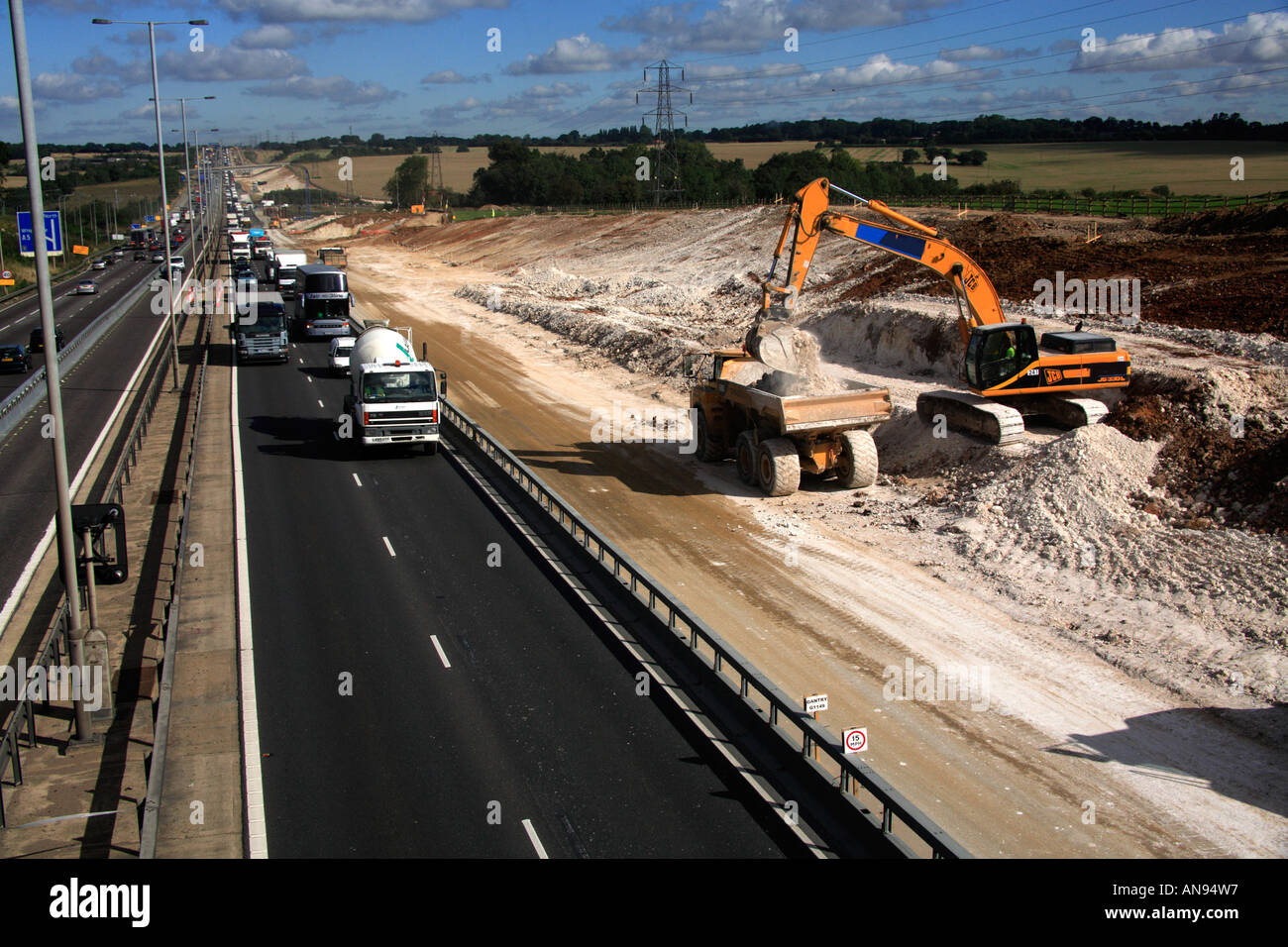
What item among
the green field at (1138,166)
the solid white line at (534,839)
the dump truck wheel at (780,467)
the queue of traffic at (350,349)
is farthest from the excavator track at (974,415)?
the green field at (1138,166)

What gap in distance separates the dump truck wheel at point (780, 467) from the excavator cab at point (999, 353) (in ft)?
16.5

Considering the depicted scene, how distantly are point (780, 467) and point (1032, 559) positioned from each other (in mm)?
5717

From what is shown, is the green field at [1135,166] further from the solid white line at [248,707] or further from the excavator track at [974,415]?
the solid white line at [248,707]

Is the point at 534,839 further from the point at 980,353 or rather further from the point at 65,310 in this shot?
the point at 65,310

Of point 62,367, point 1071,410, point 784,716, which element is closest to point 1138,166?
point 1071,410

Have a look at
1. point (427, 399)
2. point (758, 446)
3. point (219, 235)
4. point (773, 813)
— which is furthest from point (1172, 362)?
point (219, 235)

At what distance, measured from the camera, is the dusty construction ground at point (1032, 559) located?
1216 centimetres

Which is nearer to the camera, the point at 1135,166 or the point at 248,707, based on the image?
the point at 248,707

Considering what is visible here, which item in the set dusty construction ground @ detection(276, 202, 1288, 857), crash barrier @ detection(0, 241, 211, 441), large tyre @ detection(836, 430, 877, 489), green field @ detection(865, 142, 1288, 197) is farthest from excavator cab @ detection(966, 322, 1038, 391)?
green field @ detection(865, 142, 1288, 197)

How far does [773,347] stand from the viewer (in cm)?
2484

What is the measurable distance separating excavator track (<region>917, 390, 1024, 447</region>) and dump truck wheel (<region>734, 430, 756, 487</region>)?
4.69m

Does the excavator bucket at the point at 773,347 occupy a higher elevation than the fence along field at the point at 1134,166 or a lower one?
lower

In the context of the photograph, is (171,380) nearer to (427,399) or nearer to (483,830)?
(427,399)
